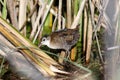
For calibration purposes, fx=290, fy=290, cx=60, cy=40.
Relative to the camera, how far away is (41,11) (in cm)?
274

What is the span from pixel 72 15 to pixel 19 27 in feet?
1.80

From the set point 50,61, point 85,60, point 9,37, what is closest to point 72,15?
point 85,60

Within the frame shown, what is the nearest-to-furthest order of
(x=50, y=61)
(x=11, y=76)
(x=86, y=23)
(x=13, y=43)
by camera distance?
1. (x=13, y=43)
2. (x=50, y=61)
3. (x=11, y=76)
4. (x=86, y=23)

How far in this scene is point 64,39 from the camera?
2.95 m

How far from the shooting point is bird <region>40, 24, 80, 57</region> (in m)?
2.79

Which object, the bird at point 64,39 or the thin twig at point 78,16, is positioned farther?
the bird at point 64,39

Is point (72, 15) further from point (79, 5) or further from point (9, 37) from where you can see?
point (9, 37)

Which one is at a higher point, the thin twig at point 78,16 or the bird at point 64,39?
the thin twig at point 78,16

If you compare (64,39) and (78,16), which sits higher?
(78,16)

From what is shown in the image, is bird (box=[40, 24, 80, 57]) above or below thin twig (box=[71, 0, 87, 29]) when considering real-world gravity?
below

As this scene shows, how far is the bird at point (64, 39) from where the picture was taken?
279 centimetres

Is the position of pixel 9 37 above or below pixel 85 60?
above

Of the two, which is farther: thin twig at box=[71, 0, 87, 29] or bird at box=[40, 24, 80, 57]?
bird at box=[40, 24, 80, 57]

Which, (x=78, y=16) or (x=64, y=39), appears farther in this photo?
(x=64, y=39)
